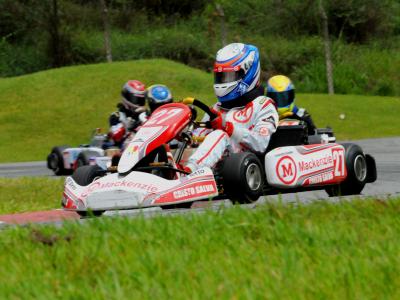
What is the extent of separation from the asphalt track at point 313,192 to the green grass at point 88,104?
3.50 m

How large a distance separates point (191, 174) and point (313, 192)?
2.82m

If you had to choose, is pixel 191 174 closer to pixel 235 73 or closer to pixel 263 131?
pixel 263 131

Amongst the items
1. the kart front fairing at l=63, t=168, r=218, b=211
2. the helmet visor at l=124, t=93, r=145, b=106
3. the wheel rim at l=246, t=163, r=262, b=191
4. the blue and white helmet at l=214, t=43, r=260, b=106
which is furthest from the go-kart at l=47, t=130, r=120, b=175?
the kart front fairing at l=63, t=168, r=218, b=211

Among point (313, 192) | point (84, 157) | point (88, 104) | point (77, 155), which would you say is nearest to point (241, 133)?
point (313, 192)

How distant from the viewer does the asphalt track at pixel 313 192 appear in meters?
7.85

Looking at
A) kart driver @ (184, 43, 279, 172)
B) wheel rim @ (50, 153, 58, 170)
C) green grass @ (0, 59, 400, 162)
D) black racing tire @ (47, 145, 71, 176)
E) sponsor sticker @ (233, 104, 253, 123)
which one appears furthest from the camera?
green grass @ (0, 59, 400, 162)

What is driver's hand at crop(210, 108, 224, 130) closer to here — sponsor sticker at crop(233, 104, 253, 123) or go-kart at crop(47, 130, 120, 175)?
sponsor sticker at crop(233, 104, 253, 123)

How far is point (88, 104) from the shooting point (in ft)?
88.6

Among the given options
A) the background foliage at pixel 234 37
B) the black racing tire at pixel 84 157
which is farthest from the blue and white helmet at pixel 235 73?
the background foliage at pixel 234 37

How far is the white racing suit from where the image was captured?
859 centimetres

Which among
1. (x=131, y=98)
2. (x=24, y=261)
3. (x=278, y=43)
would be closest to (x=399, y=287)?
(x=24, y=261)

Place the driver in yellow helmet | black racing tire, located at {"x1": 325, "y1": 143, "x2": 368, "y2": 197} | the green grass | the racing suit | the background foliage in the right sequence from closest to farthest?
black racing tire, located at {"x1": 325, "y1": 143, "x2": 368, "y2": 197}
the driver in yellow helmet
the racing suit
the green grass
the background foliage

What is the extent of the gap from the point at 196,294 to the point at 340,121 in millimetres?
21938

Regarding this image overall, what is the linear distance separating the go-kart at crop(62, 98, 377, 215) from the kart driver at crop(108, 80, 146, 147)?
5.39 meters
